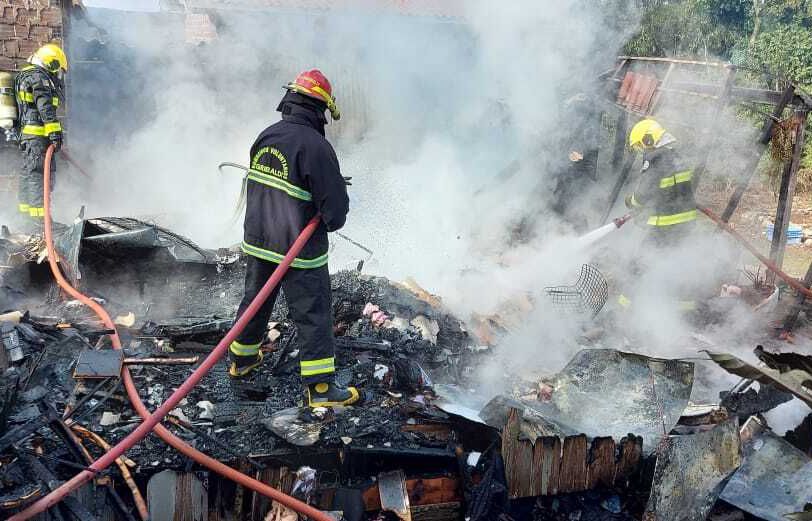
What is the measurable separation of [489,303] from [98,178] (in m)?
6.08

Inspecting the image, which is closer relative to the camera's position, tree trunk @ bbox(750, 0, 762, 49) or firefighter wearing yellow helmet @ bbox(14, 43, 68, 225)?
firefighter wearing yellow helmet @ bbox(14, 43, 68, 225)

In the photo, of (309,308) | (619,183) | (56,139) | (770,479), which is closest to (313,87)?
(309,308)

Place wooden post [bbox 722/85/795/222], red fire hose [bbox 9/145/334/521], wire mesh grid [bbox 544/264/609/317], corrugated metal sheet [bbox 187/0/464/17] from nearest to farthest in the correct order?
red fire hose [bbox 9/145/334/521] → wooden post [bbox 722/85/795/222] → wire mesh grid [bbox 544/264/609/317] → corrugated metal sheet [bbox 187/0/464/17]

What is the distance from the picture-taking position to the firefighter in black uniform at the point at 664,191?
5785mm

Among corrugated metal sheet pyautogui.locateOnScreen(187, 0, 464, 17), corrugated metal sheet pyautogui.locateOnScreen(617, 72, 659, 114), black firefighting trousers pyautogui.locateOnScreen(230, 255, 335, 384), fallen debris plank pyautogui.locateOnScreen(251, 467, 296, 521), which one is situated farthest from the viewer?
corrugated metal sheet pyautogui.locateOnScreen(187, 0, 464, 17)

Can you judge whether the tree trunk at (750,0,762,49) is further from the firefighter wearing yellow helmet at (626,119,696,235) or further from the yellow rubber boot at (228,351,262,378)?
the yellow rubber boot at (228,351,262,378)

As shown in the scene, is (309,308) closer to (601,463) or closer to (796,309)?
(601,463)

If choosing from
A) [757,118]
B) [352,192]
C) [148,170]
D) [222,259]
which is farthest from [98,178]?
[757,118]

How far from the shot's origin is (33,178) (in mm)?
6367

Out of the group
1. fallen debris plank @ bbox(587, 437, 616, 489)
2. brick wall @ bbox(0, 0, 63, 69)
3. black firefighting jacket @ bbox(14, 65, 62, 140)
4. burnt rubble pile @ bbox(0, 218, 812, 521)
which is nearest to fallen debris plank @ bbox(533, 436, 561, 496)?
burnt rubble pile @ bbox(0, 218, 812, 521)

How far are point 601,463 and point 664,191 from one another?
11.1 ft

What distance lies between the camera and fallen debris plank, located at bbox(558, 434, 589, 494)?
3238 millimetres

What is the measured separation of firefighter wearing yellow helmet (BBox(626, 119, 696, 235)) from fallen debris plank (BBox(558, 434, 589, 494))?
3.39 meters

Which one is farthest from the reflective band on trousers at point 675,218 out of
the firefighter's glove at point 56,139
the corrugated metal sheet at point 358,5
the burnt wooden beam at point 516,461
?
the corrugated metal sheet at point 358,5
